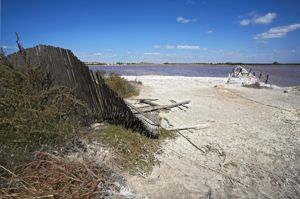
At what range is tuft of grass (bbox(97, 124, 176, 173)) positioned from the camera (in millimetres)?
4699

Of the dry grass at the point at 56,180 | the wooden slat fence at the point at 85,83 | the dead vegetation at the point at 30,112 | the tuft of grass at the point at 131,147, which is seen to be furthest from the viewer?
the wooden slat fence at the point at 85,83

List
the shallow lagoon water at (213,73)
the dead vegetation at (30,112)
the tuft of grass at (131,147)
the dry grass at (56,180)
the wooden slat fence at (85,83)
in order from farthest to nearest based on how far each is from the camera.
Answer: the shallow lagoon water at (213,73), the wooden slat fence at (85,83), the tuft of grass at (131,147), the dead vegetation at (30,112), the dry grass at (56,180)

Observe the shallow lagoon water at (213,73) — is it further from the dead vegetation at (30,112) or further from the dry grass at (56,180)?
the dry grass at (56,180)

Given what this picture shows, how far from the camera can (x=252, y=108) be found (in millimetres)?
10359

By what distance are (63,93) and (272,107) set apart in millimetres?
8964

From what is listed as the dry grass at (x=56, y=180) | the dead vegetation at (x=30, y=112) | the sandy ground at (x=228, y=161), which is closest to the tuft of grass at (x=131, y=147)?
the sandy ground at (x=228, y=161)

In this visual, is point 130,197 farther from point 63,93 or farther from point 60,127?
point 63,93

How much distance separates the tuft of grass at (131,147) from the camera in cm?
470

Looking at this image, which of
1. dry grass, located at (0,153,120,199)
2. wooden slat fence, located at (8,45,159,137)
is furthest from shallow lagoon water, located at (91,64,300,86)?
dry grass, located at (0,153,120,199)

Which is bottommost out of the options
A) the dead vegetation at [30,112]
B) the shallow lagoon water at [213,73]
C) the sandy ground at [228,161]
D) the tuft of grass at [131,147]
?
the shallow lagoon water at [213,73]

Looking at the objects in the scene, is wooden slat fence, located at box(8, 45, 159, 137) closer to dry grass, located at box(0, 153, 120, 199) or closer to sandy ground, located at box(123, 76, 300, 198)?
sandy ground, located at box(123, 76, 300, 198)

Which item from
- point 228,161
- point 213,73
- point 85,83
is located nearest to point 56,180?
point 85,83

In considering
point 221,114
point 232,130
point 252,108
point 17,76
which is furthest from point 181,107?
point 17,76

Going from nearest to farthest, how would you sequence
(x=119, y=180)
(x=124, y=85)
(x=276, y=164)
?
1. (x=119, y=180)
2. (x=276, y=164)
3. (x=124, y=85)
